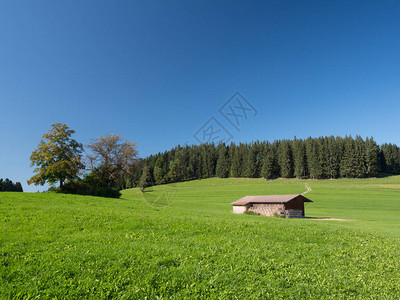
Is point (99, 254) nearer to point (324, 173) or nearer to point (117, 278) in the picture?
point (117, 278)

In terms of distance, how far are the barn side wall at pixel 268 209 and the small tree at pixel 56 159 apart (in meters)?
33.2

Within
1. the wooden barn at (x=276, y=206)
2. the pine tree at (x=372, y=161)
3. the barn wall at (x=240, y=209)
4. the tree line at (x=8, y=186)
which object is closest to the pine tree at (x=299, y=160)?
the pine tree at (x=372, y=161)

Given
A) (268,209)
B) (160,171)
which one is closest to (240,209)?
(268,209)

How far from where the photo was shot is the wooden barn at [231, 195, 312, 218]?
130 ft

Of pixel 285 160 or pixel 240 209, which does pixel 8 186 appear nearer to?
pixel 240 209

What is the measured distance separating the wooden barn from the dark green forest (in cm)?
6630

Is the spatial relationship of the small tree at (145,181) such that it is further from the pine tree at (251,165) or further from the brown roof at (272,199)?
the brown roof at (272,199)

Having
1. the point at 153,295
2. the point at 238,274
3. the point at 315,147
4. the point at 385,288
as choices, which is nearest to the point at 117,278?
the point at 153,295

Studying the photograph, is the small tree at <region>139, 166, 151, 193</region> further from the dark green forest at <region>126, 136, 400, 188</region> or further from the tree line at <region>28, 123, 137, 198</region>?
the tree line at <region>28, 123, 137, 198</region>

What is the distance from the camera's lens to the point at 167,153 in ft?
459

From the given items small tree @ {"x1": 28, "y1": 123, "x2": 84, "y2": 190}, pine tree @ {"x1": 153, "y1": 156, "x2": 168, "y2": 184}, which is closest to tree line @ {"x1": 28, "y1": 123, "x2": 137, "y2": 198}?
small tree @ {"x1": 28, "y1": 123, "x2": 84, "y2": 190}

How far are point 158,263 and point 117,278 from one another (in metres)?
1.24

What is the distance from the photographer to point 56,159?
1266 inches

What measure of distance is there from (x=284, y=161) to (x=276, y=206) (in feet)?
271
